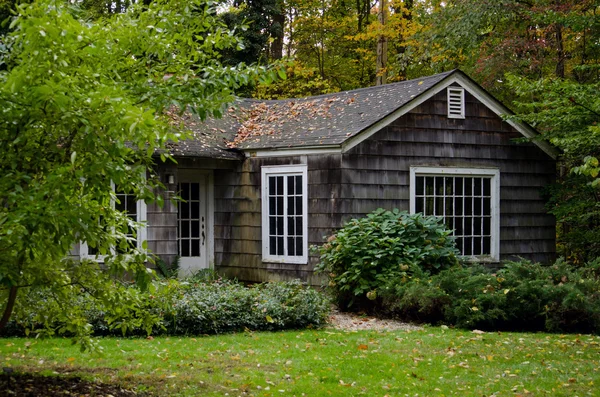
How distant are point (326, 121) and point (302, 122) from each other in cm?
66

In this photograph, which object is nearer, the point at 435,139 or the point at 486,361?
the point at 486,361

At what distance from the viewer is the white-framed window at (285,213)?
1366 centimetres

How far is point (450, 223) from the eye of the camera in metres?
14.4

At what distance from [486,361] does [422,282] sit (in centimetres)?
302

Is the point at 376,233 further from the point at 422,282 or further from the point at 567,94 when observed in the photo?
the point at 567,94

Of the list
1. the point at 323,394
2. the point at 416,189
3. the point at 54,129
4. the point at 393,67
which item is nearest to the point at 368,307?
the point at 416,189

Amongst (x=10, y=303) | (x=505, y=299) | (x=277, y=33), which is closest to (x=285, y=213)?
(x=505, y=299)

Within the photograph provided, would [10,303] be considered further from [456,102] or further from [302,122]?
[456,102]

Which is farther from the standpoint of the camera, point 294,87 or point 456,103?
point 294,87

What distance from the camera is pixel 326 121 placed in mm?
14320

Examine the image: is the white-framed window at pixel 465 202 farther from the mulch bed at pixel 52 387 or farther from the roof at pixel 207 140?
the mulch bed at pixel 52 387

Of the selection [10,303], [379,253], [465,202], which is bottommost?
[379,253]

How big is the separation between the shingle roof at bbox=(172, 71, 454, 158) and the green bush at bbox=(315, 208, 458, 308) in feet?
5.58

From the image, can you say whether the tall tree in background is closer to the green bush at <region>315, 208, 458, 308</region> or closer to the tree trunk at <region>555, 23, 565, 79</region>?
the tree trunk at <region>555, 23, 565, 79</region>
